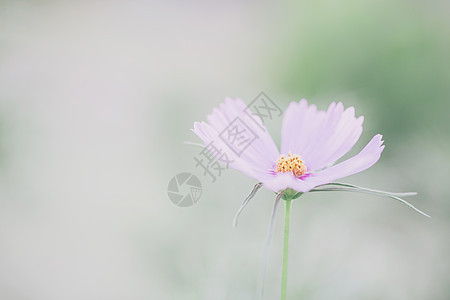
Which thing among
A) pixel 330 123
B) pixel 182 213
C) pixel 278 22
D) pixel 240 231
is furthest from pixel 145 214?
pixel 278 22

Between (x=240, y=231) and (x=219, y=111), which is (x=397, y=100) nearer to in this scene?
(x=240, y=231)

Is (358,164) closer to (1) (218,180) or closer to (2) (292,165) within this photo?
(2) (292,165)

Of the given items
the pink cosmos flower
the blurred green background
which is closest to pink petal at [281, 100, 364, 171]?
the pink cosmos flower

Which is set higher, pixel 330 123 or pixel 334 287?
pixel 330 123

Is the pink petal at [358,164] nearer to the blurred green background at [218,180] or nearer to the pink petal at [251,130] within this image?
the pink petal at [251,130]

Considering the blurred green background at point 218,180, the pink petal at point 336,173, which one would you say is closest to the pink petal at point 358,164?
the pink petal at point 336,173

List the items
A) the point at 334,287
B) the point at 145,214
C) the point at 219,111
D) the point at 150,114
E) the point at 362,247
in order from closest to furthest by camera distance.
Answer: the point at 219,111 → the point at 334,287 → the point at 362,247 → the point at 145,214 → the point at 150,114

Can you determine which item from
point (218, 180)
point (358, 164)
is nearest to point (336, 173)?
point (358, 164)
